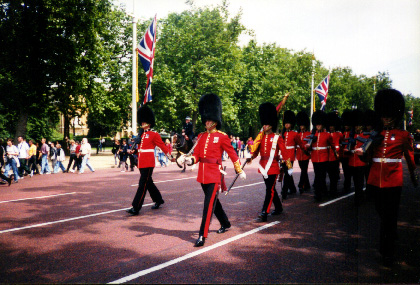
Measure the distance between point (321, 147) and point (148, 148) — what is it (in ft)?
15.6

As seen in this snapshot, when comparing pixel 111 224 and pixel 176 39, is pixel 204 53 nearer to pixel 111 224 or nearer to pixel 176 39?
pixel 176 39

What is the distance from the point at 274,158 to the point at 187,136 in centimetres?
752

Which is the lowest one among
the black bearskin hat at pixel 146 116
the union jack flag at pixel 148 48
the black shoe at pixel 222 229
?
the black shoe at pixel 222 229

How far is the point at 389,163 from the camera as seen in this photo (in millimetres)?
5086

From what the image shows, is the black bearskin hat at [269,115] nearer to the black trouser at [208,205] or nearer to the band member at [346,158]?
the black trouser at [208,205]

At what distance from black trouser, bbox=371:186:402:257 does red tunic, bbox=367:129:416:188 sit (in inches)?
4.4

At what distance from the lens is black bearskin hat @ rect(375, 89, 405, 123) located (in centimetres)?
520

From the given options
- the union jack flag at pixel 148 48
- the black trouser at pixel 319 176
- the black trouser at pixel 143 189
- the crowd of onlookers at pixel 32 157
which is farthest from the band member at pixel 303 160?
the crowd of onlookers at pixel 32 157

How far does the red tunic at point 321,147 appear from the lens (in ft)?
31.1

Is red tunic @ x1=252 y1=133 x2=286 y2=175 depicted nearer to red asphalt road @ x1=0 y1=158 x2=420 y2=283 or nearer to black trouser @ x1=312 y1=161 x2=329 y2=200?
red asphalt road @ x1=0 y1=158 x2=420 y2=283

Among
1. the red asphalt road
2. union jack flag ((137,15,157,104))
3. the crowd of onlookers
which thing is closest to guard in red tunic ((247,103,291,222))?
the red asphalt road

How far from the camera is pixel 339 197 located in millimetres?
9711

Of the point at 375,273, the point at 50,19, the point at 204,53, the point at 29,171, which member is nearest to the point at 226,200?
the point at 375,273

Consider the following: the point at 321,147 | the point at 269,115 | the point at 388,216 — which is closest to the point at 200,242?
the point at 388,216
